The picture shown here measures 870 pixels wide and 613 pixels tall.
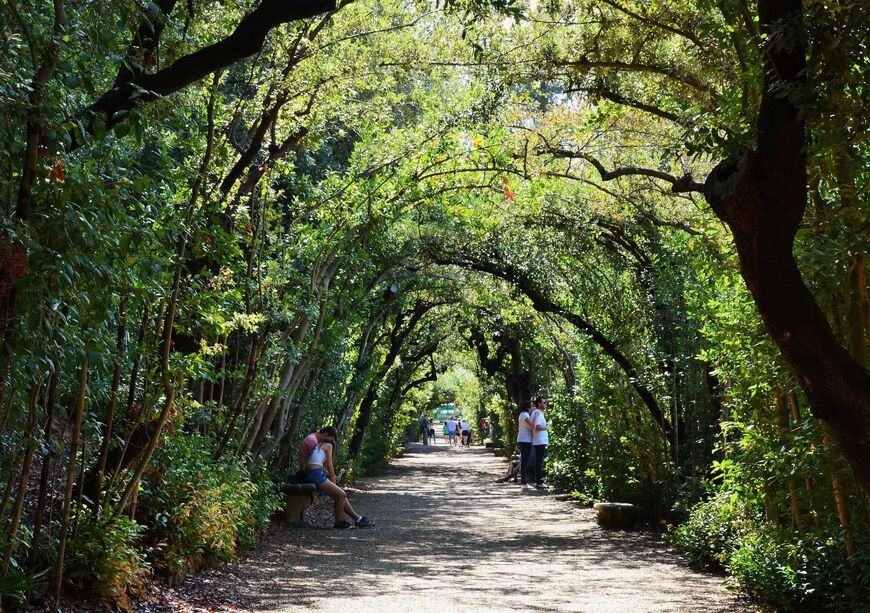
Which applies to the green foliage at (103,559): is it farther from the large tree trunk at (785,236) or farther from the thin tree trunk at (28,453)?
the large tree trunk at (785,236)

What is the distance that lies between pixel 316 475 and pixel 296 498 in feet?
1.25

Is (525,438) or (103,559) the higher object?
(525,438)

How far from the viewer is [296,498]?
11.0 metres

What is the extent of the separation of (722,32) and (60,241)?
163 inches

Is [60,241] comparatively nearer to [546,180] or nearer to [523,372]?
[546,180]

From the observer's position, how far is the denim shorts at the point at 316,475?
1116cm

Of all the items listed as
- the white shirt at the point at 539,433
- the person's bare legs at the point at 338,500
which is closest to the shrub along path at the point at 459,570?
the person's bare legs at the point at 338,500

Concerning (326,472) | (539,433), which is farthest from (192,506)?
(539,433)

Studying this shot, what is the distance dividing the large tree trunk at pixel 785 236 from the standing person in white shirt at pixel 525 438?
12614mm

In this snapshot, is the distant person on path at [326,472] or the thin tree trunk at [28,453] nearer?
the thin tree trunk at [28,453]

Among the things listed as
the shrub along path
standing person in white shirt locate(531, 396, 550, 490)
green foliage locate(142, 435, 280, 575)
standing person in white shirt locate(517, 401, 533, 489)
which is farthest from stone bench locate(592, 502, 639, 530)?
standing person in white shirt locate(517, 401, 533, 489)

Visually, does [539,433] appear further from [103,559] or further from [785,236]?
[785,236]

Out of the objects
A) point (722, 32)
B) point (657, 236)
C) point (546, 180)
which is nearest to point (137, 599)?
point (722, 32)

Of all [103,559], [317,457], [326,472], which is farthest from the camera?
[326,472]
